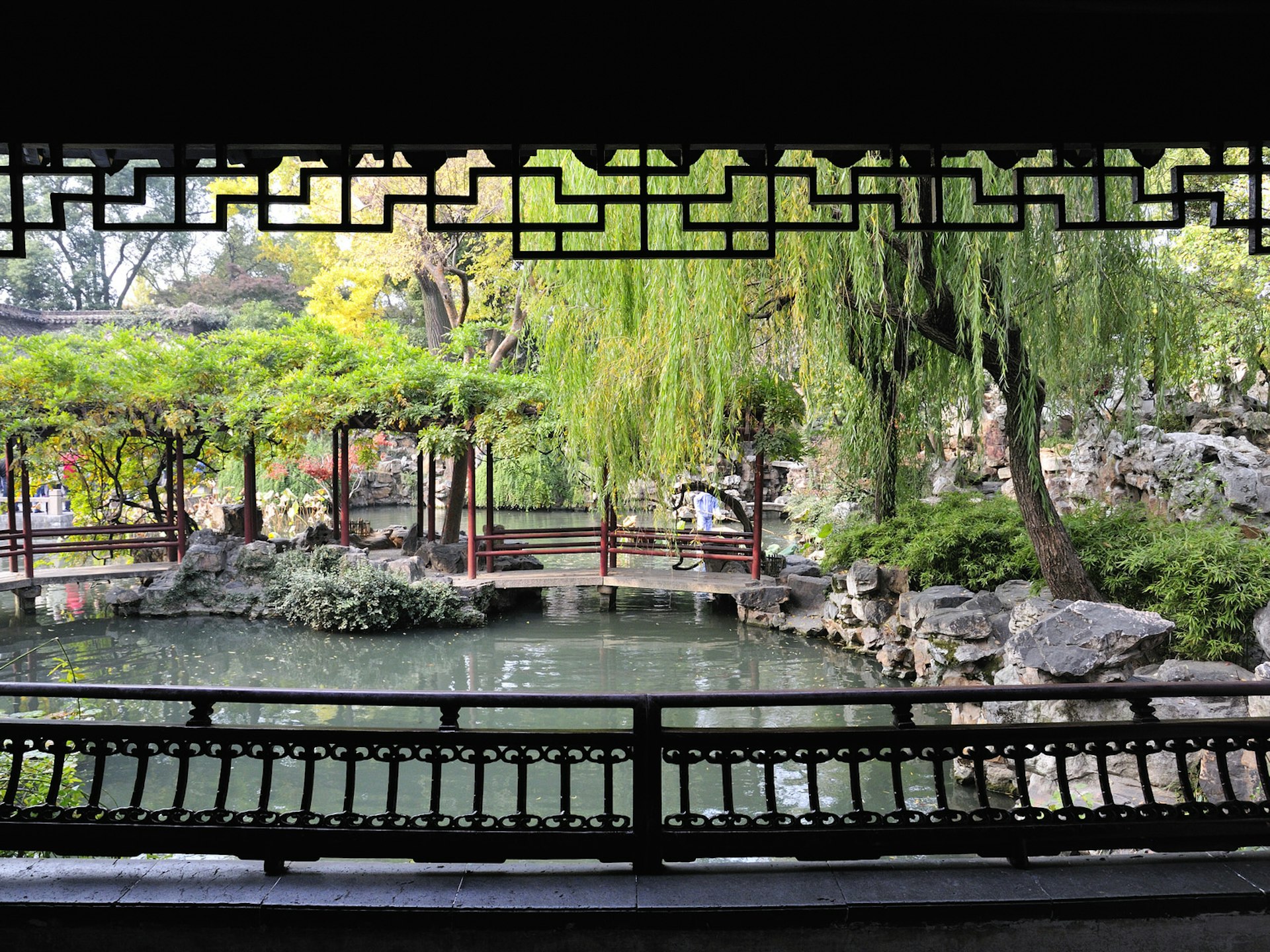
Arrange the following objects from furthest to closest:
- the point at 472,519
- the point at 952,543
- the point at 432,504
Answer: the point at 432,504, the point at 472,519, the point at 952,543

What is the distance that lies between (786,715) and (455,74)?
4.94 meters

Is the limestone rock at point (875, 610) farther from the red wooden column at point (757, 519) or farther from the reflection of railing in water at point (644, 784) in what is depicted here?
the reflection of railing in water at point (644, 784)

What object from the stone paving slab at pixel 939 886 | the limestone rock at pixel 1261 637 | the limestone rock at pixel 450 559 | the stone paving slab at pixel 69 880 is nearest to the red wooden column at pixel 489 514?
the limestone rock at pixel 450 559

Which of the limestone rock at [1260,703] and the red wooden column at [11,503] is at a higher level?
the red wooden column at [11,503]

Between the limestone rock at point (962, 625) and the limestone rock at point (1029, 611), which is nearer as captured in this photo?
the limestone rock at point (1029, 611)

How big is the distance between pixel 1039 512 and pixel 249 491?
811 centimetres

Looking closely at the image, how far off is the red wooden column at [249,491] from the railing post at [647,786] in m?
8.97

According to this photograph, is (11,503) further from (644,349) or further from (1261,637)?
(1261,637)

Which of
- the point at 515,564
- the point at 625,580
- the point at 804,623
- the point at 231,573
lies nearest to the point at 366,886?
the point at 804,623

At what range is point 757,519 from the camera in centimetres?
930

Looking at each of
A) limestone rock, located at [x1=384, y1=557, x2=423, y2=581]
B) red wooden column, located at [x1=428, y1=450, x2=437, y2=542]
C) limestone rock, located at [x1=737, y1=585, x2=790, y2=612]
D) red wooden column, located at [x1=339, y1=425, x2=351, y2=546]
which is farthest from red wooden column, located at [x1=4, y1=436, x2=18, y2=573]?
limestone rock, located at [x1=737, y1=585, x2=790, y2=612]

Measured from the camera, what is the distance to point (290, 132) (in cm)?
203

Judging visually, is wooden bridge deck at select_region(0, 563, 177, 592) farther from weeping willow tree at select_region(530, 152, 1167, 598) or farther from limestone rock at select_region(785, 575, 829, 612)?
limestone rock at select_region(785, 575, 829, 612)

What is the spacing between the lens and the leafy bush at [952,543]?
7152mm
